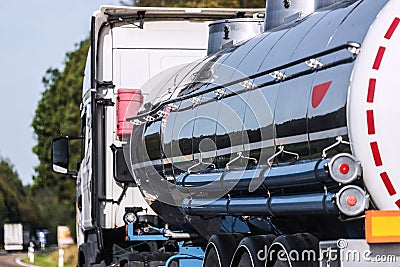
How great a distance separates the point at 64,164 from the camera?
14.6 metres

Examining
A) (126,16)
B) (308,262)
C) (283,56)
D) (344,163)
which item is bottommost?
(308,262)

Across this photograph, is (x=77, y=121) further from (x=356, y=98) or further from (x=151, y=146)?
(x=356, y=98)

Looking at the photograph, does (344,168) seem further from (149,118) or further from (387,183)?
(149,118)

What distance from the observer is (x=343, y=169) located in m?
6.56

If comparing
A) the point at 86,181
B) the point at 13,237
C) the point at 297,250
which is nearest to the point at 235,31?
the point at 86,181

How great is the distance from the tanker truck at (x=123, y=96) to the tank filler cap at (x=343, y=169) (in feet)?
19.0

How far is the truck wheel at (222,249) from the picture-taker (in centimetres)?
848

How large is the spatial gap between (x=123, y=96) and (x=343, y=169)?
670 cm

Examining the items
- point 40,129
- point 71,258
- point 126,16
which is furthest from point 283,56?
point 40,129

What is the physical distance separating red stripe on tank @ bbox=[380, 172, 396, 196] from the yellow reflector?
0.19 meters

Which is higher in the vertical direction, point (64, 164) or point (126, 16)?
point (126, 16)

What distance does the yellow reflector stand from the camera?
6.42m

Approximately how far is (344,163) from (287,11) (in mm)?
3290

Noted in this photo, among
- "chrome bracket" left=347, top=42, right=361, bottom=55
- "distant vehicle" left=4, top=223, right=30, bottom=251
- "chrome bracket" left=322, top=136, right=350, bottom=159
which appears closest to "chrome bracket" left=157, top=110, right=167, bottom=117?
"chrome bracket" left=322, top=136, right=350, bottom=159
